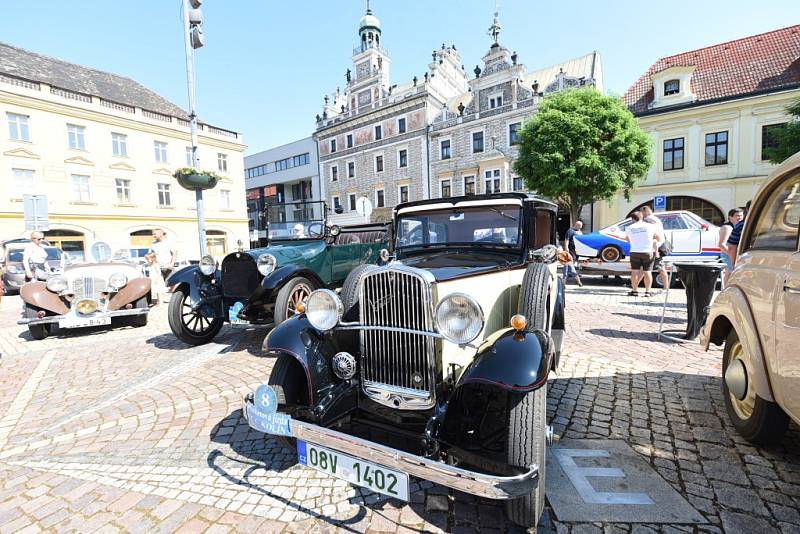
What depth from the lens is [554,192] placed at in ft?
58.3

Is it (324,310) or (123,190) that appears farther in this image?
(123,190)

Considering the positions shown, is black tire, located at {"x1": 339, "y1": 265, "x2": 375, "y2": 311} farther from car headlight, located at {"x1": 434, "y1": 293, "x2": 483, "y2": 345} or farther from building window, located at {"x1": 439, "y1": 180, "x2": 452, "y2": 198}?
building window, located at {"x1": 439, "y1": 180, "x2": 452, "y2": 198}

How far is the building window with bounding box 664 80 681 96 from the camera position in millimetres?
19578

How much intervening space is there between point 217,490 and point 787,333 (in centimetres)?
332

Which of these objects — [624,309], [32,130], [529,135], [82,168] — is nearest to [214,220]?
[82,168]

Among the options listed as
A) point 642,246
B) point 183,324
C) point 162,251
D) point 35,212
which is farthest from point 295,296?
point 35,212

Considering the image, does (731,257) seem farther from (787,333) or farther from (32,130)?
(32,130)

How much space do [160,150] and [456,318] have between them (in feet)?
102

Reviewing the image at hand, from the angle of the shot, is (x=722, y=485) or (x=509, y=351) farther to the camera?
(x=722, y=485)

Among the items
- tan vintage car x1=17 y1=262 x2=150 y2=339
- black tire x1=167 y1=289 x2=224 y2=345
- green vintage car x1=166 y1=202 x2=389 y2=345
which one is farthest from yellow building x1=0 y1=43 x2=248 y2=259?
black tire x1=167 y1=289 x2=224 y2=345

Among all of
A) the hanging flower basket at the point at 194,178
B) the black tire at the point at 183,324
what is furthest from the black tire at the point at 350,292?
the hanging flower basket at the point at 194,178

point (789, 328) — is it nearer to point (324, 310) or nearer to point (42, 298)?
point (324, 310)

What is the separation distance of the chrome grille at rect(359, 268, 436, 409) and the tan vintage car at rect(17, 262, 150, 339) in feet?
19.0

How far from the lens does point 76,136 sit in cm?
2327
